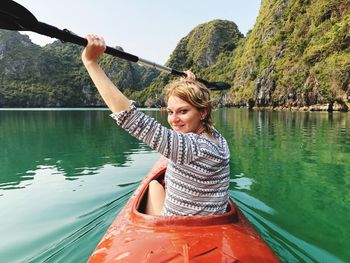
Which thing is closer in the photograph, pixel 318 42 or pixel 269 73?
pixel 318 42

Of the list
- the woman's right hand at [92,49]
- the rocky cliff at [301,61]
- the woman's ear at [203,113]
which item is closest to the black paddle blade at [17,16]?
the woman's right hand at [92,49]

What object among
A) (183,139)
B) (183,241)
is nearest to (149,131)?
(183,139)

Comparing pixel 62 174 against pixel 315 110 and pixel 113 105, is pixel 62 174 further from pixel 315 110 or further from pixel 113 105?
pixel 315 110

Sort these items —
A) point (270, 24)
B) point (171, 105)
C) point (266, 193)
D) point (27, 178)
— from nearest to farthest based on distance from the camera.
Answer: point (171, 105), point (266, 193), point (27, 178), point (270, 24)

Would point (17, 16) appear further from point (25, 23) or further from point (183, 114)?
point (183, 114)

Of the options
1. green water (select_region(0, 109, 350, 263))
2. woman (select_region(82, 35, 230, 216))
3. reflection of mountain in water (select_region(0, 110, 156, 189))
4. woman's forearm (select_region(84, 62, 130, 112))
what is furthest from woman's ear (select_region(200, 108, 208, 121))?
reflection of mountain in water (select_region(0, 110, 156, 189))

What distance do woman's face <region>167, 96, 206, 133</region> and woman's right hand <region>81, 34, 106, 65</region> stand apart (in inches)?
30.7

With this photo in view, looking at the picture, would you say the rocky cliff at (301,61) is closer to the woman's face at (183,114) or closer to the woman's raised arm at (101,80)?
the woman's face at (183,114)

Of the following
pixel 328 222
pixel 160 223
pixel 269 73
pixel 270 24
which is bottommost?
pixel 328 222

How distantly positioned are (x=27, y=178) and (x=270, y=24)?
100916mm

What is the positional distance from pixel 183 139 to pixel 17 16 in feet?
6.16

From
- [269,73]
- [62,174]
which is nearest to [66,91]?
[269,73]

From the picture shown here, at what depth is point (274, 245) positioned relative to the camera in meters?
A: 4.98

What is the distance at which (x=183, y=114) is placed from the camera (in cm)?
295
